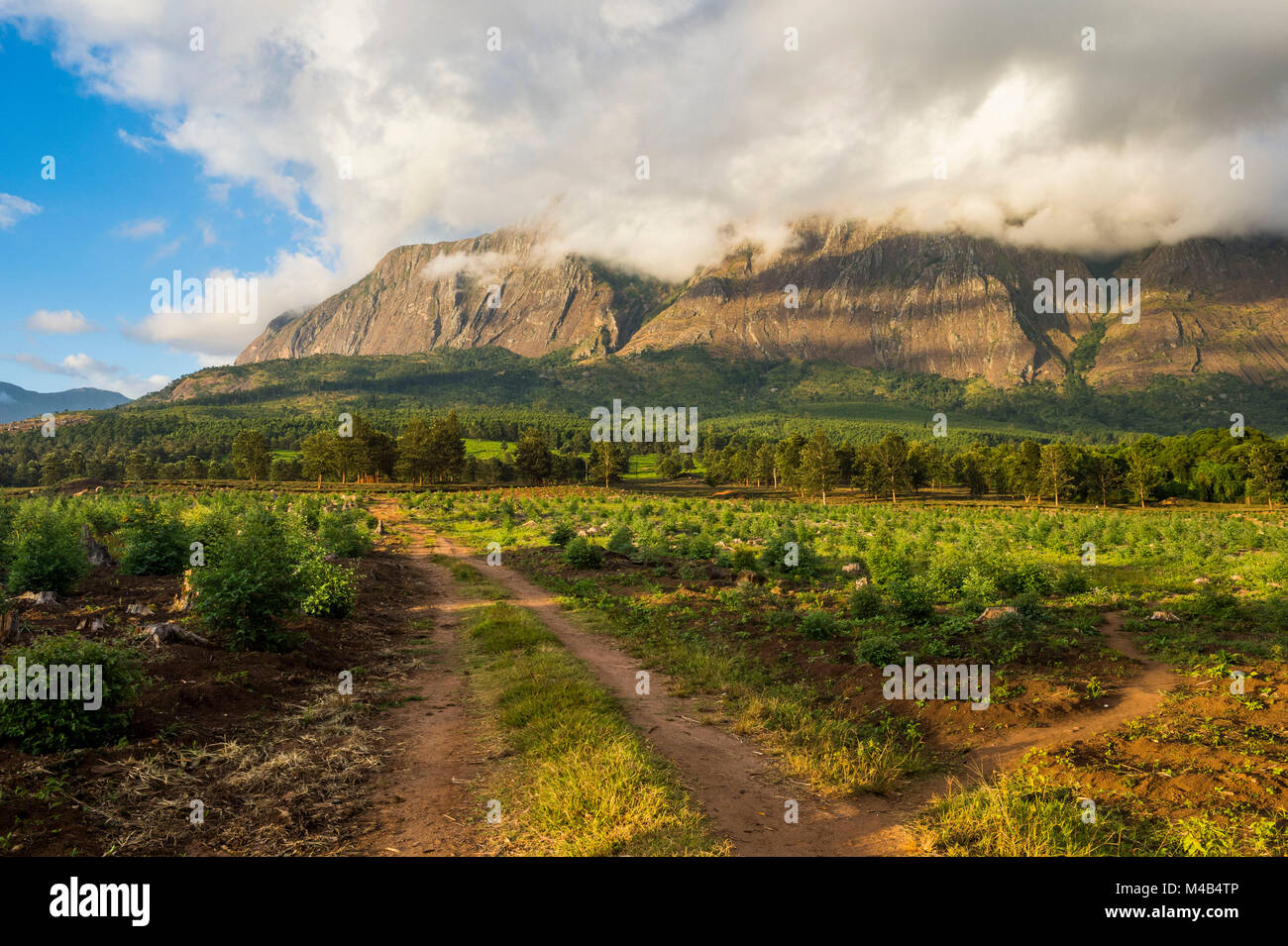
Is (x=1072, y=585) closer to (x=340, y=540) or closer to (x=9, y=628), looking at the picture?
(x=9, y=628)

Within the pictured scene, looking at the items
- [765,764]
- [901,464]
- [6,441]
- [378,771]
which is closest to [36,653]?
[378,771]

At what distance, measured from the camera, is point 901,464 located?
87.6 m

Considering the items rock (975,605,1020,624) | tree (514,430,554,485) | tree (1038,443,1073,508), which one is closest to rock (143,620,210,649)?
rock (975,605,1020,624)

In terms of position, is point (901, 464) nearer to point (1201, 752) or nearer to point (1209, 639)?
point (1209, 639)

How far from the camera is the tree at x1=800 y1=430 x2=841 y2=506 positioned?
281 feet

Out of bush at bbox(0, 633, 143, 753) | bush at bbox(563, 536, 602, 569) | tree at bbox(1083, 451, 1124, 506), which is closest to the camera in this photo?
bush at bbox(0, 633, 143, 753)

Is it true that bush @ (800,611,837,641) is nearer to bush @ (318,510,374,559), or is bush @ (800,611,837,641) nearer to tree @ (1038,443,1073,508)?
bush @ (318,510,374,559)

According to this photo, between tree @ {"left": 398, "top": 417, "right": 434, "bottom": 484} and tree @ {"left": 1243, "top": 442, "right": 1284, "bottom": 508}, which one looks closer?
tree @ {"left": 1243, "top": 442, "right": 1284, "bottom": 508}

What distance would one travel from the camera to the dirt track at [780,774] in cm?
649

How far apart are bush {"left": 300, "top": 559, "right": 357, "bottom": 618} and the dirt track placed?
7.14 m

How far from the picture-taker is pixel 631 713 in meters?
10.4

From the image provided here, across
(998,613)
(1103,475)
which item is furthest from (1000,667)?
(1103,475)

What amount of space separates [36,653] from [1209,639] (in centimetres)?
1976
